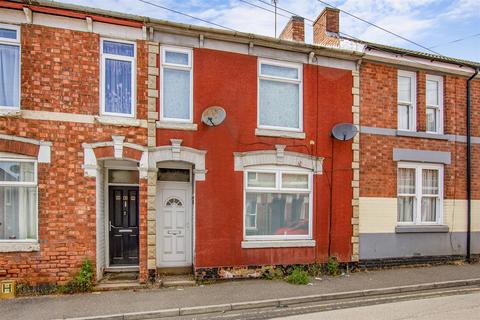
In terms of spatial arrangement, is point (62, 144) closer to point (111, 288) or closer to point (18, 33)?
point (18, 33)

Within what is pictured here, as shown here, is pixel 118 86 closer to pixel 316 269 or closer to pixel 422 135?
pixel 316 269

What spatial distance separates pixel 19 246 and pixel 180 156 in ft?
13.0

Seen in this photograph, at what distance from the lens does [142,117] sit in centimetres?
894

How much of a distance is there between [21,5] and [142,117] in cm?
344

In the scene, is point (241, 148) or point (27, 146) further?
point (241, 148)

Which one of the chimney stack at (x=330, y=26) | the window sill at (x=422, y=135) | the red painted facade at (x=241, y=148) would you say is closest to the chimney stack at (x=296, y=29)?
the chimney stack at (x=330, y=26)

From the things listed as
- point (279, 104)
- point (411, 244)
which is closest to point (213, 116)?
point (279, 104)

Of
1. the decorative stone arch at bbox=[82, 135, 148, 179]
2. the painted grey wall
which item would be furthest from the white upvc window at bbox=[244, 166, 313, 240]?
the decorative stone arch at bbox=[82, 135, 148, 179]

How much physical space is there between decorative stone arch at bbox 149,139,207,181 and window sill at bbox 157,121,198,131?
0.33 m

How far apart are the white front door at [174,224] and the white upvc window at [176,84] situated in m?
1.87

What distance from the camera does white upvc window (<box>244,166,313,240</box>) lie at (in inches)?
389

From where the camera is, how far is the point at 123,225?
32.9ft

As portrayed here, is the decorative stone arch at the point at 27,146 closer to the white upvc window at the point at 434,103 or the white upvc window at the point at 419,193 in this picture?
the white upvc window at the point at 419,193

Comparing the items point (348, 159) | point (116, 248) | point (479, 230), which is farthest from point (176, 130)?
point (479, 230)
